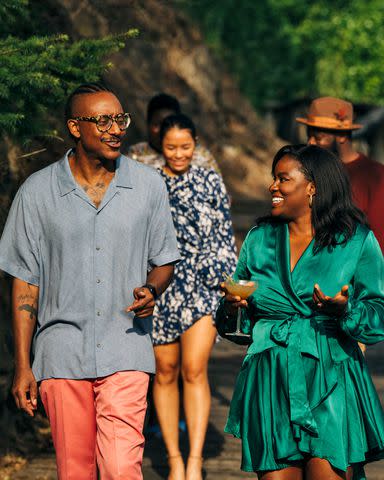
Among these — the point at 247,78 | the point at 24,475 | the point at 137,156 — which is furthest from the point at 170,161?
the point at 247,78

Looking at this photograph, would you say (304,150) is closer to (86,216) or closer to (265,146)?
(86,216)

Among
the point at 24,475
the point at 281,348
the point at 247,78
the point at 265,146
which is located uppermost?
the point at 247,78

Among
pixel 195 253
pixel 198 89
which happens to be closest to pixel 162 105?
pixel 195 253

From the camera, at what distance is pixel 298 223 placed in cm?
531

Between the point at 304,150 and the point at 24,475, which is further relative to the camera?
the point at 24,475

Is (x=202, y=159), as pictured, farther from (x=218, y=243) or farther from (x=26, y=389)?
(x=26, y=389)

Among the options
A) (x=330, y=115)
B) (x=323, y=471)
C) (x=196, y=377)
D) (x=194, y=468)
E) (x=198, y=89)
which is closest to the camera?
(x=323, y=471)

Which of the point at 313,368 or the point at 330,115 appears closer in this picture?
the point at 313,368

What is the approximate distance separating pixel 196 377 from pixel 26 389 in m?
2.04

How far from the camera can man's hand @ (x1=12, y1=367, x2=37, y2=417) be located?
5352 mm

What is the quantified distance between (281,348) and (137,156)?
3042mm

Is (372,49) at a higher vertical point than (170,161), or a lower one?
higher

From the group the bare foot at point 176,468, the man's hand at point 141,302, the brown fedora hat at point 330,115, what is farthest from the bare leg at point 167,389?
the man's hand at point 141,302

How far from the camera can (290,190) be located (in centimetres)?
523
